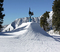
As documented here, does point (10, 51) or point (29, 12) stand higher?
point (29, 12)

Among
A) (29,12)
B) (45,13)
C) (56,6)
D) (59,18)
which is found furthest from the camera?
(45,13)

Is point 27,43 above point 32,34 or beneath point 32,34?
beneath

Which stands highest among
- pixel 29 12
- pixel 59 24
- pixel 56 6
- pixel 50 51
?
pixel 56 6

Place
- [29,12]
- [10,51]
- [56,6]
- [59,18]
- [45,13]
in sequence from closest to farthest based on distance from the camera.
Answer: [10,51]
[29,12]
[59,18]
[56,6]
[45,13]

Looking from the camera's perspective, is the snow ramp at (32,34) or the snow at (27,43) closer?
the snow at (27,43)

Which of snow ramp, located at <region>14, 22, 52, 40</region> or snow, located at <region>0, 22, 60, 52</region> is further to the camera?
snow ramp, located at <region>14, 22, 52, 40</region>

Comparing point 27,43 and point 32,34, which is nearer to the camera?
point 27,43

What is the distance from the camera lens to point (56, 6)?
14820mm

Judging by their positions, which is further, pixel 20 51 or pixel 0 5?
pixel 0 5

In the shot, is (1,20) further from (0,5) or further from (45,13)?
(45,13)

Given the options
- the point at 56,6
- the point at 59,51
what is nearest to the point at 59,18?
the point at 56,6

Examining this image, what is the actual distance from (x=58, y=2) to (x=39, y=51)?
13254 millimetres

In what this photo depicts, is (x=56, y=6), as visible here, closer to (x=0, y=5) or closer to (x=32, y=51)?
(x=0, y=5)

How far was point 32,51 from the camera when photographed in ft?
14.8
